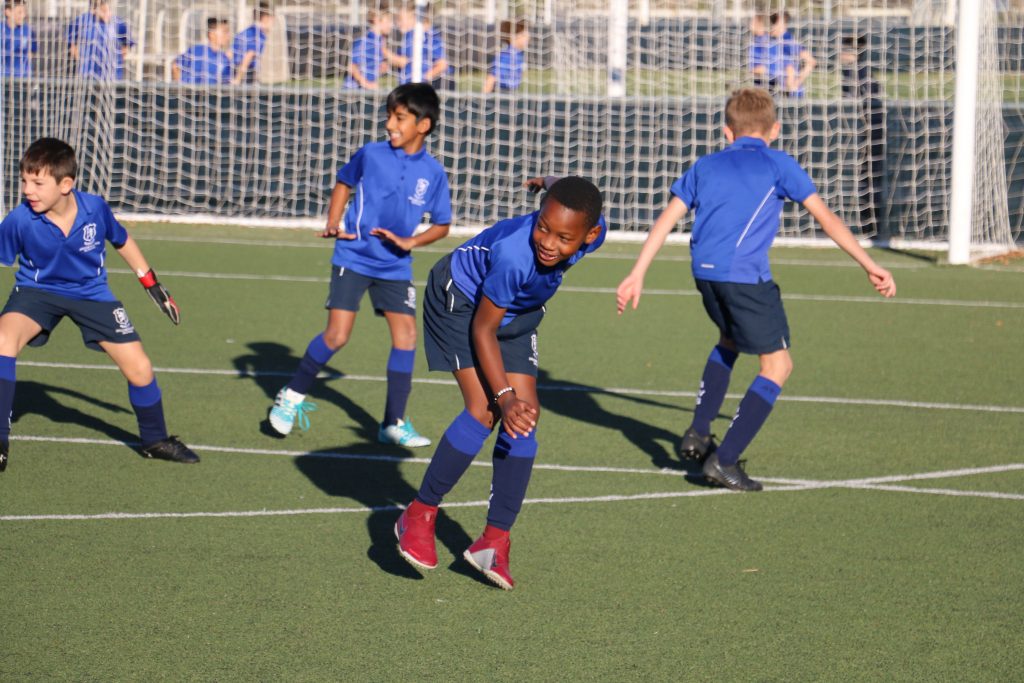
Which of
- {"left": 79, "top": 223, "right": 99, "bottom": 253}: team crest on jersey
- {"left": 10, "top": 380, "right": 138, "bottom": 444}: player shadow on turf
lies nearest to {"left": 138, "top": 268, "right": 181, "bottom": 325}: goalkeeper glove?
{"left": 79, "top": 223, "right": 99, "bottom": 253}: team crest on jersey

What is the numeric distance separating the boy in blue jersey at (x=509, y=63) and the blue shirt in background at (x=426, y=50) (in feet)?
2.08

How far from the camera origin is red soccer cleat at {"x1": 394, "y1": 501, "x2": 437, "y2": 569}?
16.4 ft

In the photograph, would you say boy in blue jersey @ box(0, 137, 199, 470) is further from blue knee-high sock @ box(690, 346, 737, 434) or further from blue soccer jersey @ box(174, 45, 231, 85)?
blue soccer jersey @ box(174, 45, 231, 85)

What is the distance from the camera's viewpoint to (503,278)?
4.66 m

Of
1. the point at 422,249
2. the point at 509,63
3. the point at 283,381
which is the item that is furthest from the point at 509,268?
the point at 509,63

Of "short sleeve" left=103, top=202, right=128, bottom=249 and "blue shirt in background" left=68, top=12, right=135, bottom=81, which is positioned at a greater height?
"blue shirt in background" left=68, top=12, right=135, bottom=81

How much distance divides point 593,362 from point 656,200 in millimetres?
7800

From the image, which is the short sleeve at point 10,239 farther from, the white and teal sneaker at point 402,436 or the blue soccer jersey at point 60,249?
the white and teal sneaker at point 402,436

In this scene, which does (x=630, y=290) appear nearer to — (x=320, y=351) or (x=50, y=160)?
(x=320, y=351)

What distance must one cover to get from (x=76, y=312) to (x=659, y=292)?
7416 mm

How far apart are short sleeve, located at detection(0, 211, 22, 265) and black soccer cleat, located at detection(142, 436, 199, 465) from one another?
110cm

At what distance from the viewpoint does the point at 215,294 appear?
1216 centimetres

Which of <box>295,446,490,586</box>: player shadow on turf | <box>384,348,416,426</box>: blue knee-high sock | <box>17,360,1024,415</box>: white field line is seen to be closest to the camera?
<box>295,446,490,586</box>: player shadow on turf

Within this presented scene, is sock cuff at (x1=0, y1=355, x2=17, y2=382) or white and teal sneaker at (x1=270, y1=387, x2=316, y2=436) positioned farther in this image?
white and teal sneaker at (x1=270, y1=387, x2=316, y2=436)
